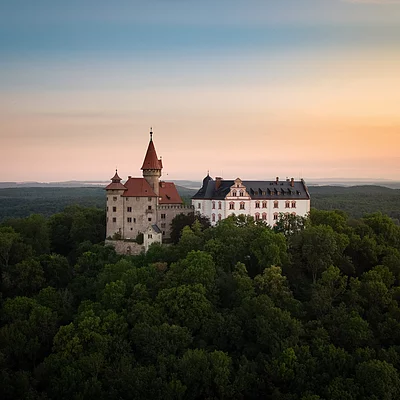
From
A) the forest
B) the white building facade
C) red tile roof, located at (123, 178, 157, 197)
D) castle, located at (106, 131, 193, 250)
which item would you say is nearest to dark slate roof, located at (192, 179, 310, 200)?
the white building facade

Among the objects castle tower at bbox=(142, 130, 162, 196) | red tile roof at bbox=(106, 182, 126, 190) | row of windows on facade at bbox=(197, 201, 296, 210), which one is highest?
castle tower at bbox=(142, 130, 162, 196)

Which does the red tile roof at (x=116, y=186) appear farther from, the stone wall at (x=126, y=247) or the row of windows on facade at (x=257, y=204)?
the row of windows on facade at (x=257, y=204)

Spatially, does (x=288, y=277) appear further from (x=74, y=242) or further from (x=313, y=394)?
(x=74, y=242)

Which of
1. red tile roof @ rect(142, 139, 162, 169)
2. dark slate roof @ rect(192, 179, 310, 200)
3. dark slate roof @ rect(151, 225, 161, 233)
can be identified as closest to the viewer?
dark slate roof @ rect(151, 225, 161, 233)

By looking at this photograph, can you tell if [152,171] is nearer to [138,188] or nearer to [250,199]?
[138,188]

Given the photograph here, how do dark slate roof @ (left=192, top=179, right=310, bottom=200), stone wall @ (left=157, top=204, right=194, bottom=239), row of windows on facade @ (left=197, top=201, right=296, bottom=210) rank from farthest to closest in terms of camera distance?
dark slate roof @ (left=192, top=179, right=310, bottom=200), row of windows on facade @ (left=197, top=201, right=296, bottom=210), stone wall @ (left=157, top=204, right=194, bottom=239)

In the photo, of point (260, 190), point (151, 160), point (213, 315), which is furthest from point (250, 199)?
point (213, 315)

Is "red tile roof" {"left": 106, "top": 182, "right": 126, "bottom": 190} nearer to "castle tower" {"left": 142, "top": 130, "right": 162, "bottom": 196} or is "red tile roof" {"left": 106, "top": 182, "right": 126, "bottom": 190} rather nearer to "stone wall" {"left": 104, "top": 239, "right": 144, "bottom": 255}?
"castle tower" {"left": 142, "top": 130, "right": 162, "bottom": 196}
